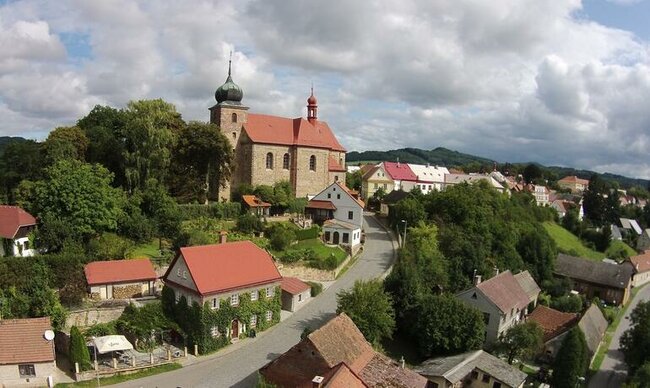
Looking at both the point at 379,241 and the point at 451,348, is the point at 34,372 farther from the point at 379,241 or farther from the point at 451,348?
the point at 379,241

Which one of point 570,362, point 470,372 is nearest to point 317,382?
point 470,372

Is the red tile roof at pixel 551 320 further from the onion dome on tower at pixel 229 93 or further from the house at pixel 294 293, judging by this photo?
the onion dome on tower at pixel 229 93

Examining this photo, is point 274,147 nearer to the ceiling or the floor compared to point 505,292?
nearer to the ceiling

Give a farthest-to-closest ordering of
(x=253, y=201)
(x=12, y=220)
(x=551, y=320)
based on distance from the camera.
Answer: (x=253, y=201) → (x=551, y=320) → (x=12, y=220)

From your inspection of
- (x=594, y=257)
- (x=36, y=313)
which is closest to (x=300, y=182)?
(x=36, y=313)

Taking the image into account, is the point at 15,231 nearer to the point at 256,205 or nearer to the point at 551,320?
the point at 256,205
